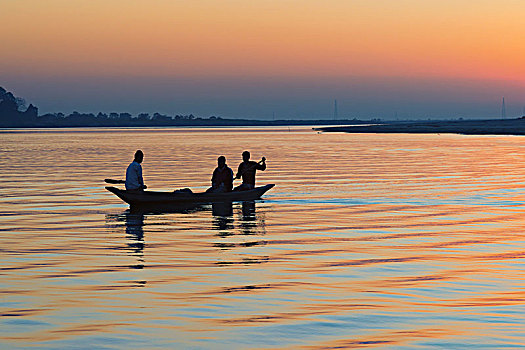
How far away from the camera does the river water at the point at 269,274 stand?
10953mm

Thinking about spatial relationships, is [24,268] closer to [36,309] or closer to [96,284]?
[96,284]

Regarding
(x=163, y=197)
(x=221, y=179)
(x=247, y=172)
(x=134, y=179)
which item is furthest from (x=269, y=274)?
(x=247, y=172)

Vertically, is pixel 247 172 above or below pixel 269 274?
above

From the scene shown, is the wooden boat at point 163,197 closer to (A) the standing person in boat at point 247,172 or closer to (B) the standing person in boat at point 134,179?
(B) the standing person in boat at point 134,179

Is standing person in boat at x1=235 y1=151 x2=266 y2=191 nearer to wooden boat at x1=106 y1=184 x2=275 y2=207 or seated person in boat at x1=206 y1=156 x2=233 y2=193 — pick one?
seated person in boat at x1=206 y1=156 x2=233 y2=193

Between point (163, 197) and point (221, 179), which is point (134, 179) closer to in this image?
point (163, 197)

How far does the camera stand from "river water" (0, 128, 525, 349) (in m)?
11.0

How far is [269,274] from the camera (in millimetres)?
15453

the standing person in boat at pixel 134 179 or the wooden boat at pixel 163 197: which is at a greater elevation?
the standing person in boat at pixel 134 179

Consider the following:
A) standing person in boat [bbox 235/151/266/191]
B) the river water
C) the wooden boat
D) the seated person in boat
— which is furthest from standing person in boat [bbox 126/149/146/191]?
standing person in boat [bbox 235/151/266/191]

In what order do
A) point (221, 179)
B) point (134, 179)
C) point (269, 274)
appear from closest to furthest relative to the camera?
point (269, 274) → point (134, 179) → point (221, 179)

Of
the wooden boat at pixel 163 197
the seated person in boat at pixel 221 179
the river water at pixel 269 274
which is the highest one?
the seated person in boat at pixel 221 179

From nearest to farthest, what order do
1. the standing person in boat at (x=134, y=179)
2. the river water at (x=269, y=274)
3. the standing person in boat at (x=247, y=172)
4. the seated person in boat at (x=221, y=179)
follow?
1. the river water at (x=269, y=274)
2. the standing person in boat at (x=134, y=179)
3. the seated person in boat at (x=221, y=179)
4. the standing person in boat at (x=247, y=172)

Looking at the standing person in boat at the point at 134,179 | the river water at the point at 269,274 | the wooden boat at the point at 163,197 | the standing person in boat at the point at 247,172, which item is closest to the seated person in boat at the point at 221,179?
the wooden boat at the point at 163,197
